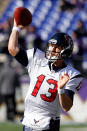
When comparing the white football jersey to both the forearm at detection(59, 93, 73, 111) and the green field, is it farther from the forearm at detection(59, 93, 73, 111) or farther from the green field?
the green field

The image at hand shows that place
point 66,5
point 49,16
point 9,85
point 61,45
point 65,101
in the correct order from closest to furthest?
point 65,101 < point 61,45 < point 9,85 < point 66,5 < point 49,16

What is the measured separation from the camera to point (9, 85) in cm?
1040

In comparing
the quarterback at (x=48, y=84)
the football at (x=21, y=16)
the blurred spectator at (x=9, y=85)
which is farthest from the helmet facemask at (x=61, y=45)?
the blurred spectator at (x=9, y=85)

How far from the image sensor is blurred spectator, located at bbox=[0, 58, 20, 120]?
10336 mm

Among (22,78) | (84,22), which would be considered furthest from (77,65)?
(84,22)

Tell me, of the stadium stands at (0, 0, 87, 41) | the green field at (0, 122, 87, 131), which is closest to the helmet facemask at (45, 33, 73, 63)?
the green field at (0, 122, 87, 131)

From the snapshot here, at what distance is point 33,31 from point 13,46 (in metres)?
7.40

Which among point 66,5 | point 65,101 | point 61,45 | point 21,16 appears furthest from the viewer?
point 66,5

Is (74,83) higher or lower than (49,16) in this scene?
lower

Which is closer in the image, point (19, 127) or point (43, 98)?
point (43, 98)

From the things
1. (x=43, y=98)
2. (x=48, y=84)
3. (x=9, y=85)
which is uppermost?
(x=48, y=84)

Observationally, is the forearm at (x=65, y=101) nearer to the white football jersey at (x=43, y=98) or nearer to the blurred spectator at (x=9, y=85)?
the white football jersey at (x=43, y=98)

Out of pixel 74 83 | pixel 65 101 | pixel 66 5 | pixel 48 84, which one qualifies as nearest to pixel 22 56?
pixel 48 84

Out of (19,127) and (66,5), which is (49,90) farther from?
(66,5)
